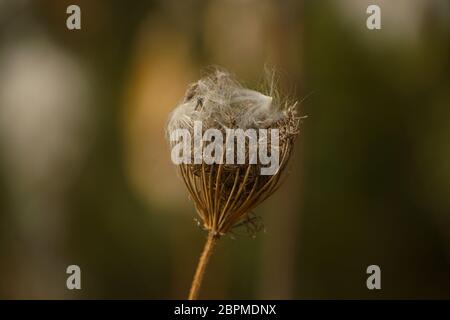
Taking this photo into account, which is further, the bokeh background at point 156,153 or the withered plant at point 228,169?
the bokeh background at point 156,153

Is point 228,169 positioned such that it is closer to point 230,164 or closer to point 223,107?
point 230,164

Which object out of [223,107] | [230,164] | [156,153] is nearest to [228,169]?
[230,164]

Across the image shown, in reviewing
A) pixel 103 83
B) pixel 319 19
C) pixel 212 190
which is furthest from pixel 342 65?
pixel 212 190

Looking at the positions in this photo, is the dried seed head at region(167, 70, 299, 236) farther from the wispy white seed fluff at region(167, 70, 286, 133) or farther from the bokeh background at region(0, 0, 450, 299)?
the bokeh background at region(0, 0, 450, 299)

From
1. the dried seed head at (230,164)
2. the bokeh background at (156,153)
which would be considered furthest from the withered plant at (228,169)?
the bokeh background at (156,153)

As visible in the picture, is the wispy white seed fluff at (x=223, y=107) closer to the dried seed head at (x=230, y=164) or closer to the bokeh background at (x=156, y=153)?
the dried seed head at (x=230, y=164)

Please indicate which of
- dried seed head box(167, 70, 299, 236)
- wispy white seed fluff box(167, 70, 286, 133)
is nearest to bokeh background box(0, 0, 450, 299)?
wispy white seed fluff box(167, 70, 286, 133)
